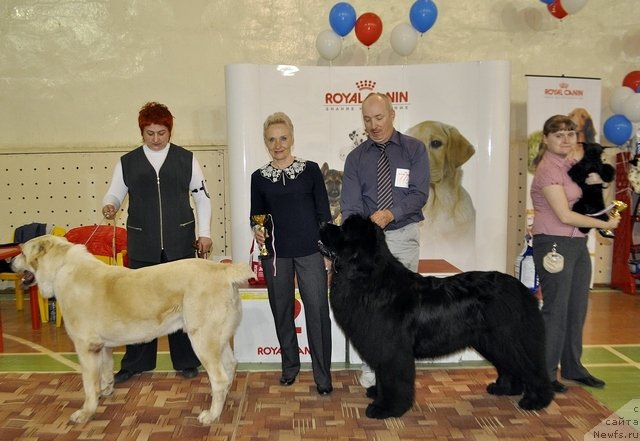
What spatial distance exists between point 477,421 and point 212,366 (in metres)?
1.53

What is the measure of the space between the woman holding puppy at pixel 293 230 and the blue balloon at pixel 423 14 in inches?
134

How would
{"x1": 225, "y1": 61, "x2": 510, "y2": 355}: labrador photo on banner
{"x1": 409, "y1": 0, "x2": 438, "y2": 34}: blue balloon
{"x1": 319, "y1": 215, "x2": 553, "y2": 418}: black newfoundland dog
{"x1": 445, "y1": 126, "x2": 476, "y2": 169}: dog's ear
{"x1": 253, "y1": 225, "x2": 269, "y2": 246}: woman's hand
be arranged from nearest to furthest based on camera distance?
{"x1": 319, "y1": 215, "x2": 553, "y2": 418}: black newfoundland dog
{"x1": 253, "y1": 225, "x2": 269, "y2": 246}: woman's hand
{"x1": 225, "y1": 61, "x2": 510, "y2": 355}: labrador photo on banner
{"x1": 445, "y1": 126, "x2": 476, "y2": 169}: dog's ear
{"x1": 409, "y1": 0, "x2": 438, "y2": 34}: blue balloon

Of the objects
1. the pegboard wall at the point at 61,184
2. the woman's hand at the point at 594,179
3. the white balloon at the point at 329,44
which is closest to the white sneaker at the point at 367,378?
the woman's hand at the point at 594,179

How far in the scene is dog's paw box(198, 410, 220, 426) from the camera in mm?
3010

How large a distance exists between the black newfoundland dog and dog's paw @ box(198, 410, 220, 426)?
90cm

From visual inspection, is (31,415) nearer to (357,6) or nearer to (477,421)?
(477,421)

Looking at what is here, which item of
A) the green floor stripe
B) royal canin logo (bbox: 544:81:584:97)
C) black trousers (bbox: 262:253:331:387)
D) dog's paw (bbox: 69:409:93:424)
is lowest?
the green floor stripe

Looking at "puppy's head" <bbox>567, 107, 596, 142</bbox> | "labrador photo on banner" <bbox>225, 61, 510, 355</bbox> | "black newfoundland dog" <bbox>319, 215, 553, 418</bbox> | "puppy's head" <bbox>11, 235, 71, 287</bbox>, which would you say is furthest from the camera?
"puppy's head" <bbox>567, 107, 596, 142</bbox>

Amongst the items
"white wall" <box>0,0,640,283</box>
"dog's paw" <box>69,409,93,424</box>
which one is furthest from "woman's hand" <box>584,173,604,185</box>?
"white wall" <box>0,0,640,283</box>

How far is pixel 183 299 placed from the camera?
2.99 metres

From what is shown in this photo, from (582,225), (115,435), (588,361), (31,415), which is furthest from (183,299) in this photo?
(588,361)

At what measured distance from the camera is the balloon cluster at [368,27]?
602 cm

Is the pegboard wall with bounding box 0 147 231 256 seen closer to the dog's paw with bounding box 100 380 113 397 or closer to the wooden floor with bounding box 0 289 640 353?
the wooden floor with bounding box 0 289 640 353

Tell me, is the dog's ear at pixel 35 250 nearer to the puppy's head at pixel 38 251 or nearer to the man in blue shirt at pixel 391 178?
the puppy's head at pixel 38 251
